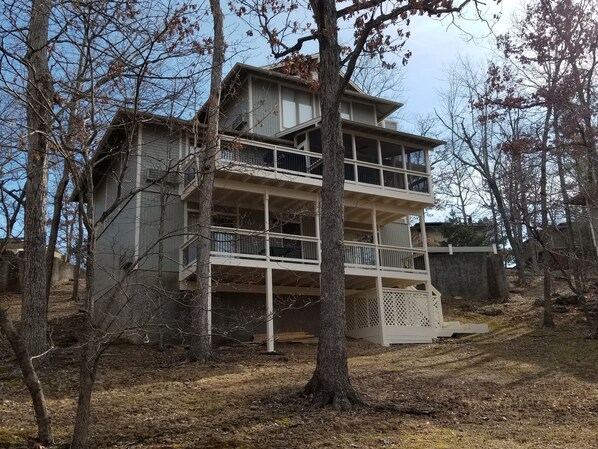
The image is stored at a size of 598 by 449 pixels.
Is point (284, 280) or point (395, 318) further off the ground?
point (284, 280)

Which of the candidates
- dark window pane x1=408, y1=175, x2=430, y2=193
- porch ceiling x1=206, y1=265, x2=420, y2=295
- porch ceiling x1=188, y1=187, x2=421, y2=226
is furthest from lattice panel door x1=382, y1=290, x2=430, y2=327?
dark window pane x1=408, y1=175, x2=430, y2=193

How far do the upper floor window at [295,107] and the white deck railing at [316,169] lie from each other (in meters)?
2.51

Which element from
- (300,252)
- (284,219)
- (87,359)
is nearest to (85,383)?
(87,359)

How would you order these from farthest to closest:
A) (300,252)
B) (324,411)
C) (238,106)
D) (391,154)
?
(238,106) → (391,154) → (300,252) → (324,411)

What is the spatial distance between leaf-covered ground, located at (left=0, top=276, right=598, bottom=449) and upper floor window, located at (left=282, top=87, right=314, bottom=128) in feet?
26.8

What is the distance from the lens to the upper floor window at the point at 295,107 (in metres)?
20.2

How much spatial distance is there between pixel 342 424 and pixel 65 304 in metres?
17.2

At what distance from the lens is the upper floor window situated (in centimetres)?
2025

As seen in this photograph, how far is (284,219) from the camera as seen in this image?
50.7ft

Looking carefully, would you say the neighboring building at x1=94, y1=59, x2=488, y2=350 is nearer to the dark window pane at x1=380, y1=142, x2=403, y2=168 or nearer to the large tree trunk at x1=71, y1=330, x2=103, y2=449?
the dark window pane at x1=380, y1=142, x2=403, y2=168

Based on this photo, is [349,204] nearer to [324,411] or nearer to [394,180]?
[394,180]

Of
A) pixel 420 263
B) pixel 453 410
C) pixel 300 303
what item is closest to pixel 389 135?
pixel 420 263

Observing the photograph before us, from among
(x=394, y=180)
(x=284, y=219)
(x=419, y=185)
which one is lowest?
(x=284, y=219)

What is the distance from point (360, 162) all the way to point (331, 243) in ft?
30.0
